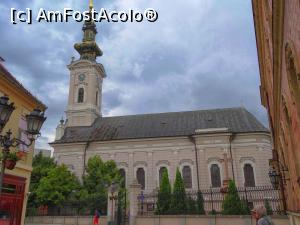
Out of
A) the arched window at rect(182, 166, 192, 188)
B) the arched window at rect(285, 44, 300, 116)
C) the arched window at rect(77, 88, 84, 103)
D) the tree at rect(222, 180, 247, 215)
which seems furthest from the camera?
the arched window at rect(77, 88, 84, 103)

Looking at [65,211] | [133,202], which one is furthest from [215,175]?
[65,211]

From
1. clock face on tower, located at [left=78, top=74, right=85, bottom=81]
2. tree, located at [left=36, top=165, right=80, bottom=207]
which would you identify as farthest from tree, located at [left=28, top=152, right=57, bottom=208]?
clock face on tower, located at [left=78, top=74, right=85, bottom=81]

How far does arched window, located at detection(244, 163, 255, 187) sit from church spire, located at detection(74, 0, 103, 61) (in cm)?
2931

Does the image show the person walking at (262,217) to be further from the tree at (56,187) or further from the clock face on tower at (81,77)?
the clock face on tower at (81,77)

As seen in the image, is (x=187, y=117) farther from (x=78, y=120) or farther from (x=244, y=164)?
(x=78, y=120)

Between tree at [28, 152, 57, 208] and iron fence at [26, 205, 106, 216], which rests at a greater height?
tree at [28, 152, 57, 208]

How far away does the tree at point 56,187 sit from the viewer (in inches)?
1190

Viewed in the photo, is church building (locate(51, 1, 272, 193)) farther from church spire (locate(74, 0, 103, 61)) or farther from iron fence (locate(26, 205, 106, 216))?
iron fence (locate(26, 205, 106, 216))

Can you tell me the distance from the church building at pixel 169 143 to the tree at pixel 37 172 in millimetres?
2271

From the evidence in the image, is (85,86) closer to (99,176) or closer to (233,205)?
(99,176)

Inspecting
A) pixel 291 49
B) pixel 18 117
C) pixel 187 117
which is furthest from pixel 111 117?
pixel 291 49

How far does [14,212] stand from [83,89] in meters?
33.8

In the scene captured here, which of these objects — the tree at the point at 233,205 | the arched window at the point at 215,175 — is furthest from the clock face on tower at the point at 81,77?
Result: the tree at the point at 233,205

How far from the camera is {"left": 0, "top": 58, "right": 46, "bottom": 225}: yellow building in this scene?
1327 centimetres
